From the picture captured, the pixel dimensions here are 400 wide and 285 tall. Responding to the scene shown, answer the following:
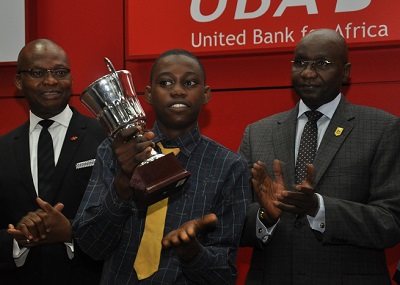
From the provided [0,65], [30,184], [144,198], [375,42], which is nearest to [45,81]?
[30,184]

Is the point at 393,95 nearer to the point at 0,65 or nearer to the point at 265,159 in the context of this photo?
the point at 265,159

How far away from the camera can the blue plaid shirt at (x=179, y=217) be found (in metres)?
1.96

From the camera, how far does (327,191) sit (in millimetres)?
2430

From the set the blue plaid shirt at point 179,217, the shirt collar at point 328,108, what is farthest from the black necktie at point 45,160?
the shirt collar at point 328,108

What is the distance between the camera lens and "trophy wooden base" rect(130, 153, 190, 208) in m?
1.84

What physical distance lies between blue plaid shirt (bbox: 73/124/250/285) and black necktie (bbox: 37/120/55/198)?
626 millimetres

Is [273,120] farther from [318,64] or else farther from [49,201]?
[49,201]

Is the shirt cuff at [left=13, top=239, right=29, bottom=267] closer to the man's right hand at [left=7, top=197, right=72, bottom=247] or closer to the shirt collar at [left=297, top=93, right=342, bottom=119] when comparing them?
the man's right hand at [left=7, top=197, right=72, bottom=247]

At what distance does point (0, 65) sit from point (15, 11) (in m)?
0.31

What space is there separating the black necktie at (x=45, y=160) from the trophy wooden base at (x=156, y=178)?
92cm

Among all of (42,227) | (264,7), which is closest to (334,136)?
(264,7)

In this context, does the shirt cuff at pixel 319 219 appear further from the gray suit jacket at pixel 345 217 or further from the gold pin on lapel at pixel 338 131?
the gold pin on lapel at pixel 338 131

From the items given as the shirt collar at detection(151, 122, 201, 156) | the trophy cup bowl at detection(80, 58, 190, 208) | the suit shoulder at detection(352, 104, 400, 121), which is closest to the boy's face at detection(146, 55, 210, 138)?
the shirt collar at detection(151, 122, 201, 156)

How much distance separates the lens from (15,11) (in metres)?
3.69
